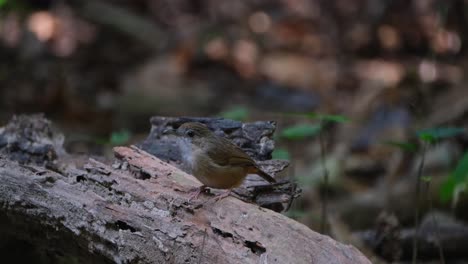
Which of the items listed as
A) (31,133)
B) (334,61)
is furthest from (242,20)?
(31,133)

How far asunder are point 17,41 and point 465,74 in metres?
5.58

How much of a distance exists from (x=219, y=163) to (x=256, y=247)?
685 mm

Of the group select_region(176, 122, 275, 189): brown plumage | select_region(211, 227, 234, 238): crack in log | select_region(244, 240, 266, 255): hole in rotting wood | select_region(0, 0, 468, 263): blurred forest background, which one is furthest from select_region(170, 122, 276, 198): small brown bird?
select_region(0, 0, 468, 263): blurred forest background

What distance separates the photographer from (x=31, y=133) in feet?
13.7

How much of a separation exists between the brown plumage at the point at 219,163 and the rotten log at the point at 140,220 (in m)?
0.10

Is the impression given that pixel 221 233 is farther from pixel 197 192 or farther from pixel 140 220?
pixel 197 192

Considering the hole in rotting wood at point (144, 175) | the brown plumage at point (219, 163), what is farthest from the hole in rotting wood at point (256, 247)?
the hole in rotting wood at point (144, 175)

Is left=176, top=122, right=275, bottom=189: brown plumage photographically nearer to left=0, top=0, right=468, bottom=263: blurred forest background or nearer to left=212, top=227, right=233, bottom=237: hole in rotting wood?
left=212, top=227, right=233, bottom=237: hole in rotting wood

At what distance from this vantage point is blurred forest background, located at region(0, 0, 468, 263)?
25.5 feet

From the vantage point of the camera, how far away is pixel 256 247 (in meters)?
2.93

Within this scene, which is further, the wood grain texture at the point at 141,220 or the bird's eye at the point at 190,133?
the bird's eye at the point at 190,133

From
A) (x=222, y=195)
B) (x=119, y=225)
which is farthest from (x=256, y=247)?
(x=119, y=225)

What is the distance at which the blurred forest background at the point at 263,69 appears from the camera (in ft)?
25.5

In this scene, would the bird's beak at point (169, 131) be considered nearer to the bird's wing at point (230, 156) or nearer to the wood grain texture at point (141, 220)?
the wood grain texture at point (141, 220)
